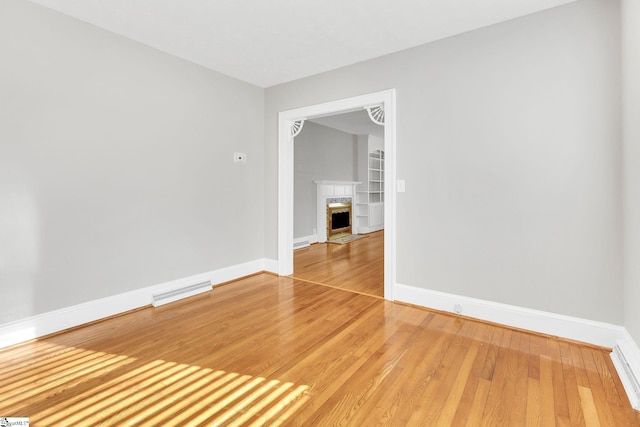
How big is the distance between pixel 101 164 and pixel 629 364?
407 centimetres

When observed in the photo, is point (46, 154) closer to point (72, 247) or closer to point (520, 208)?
point (72, 247)

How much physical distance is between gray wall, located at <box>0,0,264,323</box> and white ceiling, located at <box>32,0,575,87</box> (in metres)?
0.28

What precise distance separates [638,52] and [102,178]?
393 centimetres

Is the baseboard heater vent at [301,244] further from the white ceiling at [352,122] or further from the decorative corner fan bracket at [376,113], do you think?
the decorative corner fan bracket at [376,113]

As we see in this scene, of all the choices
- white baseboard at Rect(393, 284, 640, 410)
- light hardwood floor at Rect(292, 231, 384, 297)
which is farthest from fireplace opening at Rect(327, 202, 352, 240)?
white baseboard at Rect(393, 284, 640, 410)

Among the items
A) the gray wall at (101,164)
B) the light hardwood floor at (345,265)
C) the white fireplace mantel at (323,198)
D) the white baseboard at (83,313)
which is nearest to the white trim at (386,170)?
the light hardwood floor at (345,265)

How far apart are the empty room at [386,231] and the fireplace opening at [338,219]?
336 centimetres

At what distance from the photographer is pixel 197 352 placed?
6.82 ft

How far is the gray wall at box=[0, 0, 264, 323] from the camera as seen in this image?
7.17 feet

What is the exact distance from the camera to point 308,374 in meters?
1.81

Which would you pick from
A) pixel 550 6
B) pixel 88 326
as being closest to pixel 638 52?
pixel 550 6

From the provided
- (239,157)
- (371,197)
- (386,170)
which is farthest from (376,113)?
(371,197)

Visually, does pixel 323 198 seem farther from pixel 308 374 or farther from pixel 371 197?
pixel 308 374

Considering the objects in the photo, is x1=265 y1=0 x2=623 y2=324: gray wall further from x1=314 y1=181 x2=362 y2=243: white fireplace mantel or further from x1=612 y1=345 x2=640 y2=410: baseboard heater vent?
x1=314 y1=181 x2=362 y2=243: white fireplace mantel
